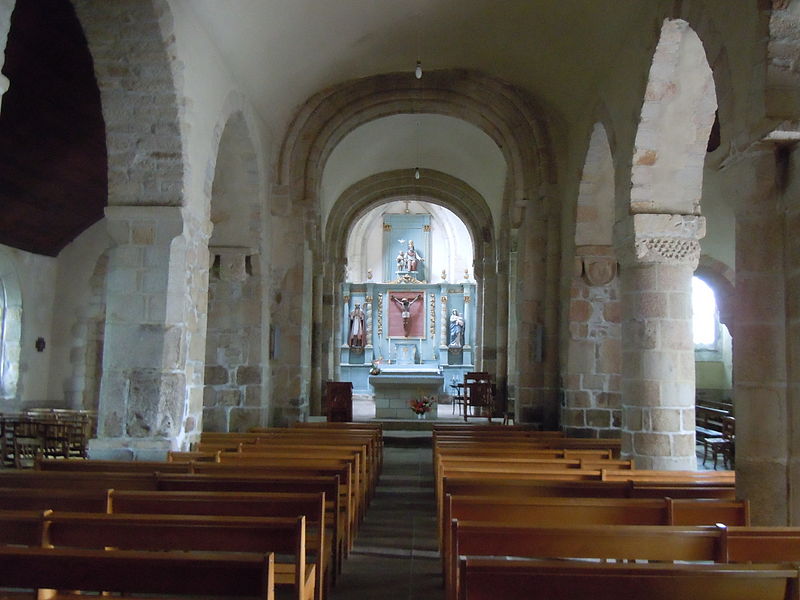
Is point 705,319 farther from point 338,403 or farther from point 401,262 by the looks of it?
point 338,403

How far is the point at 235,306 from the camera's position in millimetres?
9500

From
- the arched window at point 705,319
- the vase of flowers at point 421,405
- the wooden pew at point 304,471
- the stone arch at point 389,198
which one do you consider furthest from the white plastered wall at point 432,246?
the wooden pew at point 304,471

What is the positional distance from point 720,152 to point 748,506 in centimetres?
206

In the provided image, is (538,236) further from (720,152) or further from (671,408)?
(720,152)

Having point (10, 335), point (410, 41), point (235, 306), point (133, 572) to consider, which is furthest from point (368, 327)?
point (133, 572)

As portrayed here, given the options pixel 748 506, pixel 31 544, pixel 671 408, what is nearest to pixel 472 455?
pixel 671 408

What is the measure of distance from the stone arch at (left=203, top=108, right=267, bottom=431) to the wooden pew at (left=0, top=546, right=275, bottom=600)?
7.21 meters

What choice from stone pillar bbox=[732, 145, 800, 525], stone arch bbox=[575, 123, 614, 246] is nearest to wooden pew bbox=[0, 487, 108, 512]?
stone pillar bbox=[732, 145, 800, 525]

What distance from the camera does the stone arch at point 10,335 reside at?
→ 519 inches

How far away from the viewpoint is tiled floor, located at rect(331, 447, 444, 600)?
14.4ft

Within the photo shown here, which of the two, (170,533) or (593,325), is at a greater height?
(593,325)

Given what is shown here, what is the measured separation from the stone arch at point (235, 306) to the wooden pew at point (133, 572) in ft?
23.6

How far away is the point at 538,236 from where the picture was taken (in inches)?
402

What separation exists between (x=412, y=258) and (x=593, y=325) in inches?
614
